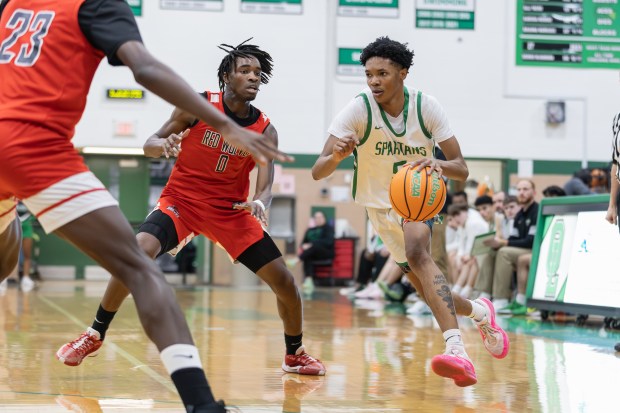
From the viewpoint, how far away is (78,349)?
5387mm

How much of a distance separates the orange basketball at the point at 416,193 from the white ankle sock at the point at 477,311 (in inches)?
30.9

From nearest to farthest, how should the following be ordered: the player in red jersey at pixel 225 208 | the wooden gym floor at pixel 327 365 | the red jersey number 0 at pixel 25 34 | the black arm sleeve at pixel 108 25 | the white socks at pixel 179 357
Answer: the white socks at pixel 179 357, the black arm sleeve at pixel 108 25, the red jersey number 0 at pixel 25 34, the wooden gym floor at pixel 327 365, the player in red jersey at pixel 225 208

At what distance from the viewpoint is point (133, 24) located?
3.35 metres

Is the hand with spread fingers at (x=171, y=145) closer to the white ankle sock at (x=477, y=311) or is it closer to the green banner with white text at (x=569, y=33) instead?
the white ankle sock at (x=477, y=311)

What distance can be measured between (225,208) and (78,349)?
1196 mm

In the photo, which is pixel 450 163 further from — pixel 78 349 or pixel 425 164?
pixel 78 349

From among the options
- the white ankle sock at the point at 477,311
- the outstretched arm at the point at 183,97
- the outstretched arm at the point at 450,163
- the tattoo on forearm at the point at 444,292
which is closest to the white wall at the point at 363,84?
the white ankle sock at the point at 477,311

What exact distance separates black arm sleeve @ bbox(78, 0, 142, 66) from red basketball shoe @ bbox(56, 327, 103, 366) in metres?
2.52

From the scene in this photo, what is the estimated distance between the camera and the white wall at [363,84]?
1745 cm

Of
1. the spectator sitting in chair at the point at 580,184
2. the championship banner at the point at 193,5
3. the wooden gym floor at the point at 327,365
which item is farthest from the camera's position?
the championship banner at the point at 193,5

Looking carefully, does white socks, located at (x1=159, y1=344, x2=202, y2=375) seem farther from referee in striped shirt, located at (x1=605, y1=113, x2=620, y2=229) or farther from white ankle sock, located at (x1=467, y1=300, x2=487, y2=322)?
referee in striped shirt, located at (x1=605, y1=113, x2=620, y2=229)

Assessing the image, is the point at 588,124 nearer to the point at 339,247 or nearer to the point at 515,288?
the point at 339,247

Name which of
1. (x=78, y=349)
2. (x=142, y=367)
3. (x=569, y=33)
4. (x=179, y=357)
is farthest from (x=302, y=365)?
(x=569, y=33)

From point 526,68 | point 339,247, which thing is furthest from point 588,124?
point 339,247
